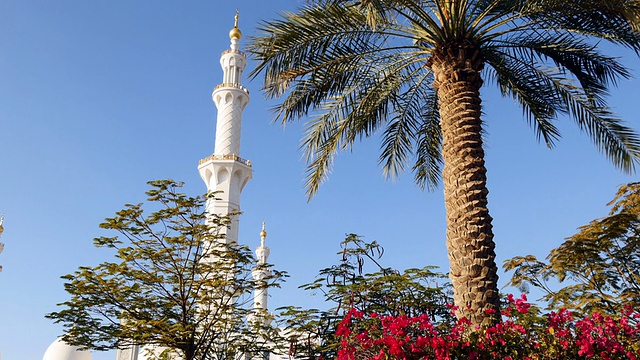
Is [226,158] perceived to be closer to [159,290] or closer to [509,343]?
[159,290]

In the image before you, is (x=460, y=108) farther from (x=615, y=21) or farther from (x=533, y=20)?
(x=615, y=21)

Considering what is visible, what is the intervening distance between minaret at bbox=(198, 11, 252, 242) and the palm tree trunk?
16.6m

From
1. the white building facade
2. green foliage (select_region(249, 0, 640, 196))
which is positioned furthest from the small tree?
the white building facade

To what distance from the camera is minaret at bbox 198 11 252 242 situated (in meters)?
24.4

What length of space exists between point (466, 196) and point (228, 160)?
17985mm

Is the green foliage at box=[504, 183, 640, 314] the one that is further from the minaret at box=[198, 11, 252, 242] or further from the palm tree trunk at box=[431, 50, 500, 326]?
the minaret at box=[198, 11, 252, 242]

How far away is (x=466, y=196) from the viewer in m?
7.37

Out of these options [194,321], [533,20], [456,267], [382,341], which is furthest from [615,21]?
[194,321]

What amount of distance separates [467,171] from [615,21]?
3317mm

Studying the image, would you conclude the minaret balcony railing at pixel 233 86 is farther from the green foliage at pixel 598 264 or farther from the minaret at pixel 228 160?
the green foliage at pixel 598 264

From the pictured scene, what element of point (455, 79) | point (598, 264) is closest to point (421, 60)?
point (455, 79)

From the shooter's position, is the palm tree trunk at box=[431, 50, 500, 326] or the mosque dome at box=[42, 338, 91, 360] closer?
the palm tree trunk at box=[431, 50, 500, 326]

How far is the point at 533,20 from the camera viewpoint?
340 inches

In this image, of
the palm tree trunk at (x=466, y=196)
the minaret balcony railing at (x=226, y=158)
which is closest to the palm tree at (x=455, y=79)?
the palm tree trunk at (x=466, y=196)
